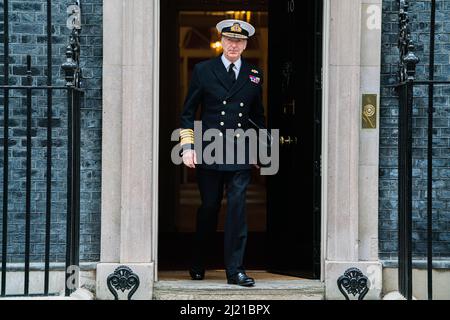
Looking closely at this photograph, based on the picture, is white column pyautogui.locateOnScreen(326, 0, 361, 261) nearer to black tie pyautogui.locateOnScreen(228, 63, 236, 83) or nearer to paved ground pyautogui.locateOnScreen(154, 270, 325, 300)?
paved ground pyautogui.locateOnScreen(154, 270, 325, 300)

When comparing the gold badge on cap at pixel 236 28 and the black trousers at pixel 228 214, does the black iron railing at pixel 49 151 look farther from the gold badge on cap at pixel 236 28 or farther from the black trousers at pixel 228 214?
the gold badge on cap at pixel 236 28

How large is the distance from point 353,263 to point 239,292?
93 centimetres

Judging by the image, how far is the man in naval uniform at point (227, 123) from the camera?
6621 mm

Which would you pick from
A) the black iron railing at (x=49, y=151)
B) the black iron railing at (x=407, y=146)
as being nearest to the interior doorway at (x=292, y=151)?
the black iron railing at (x=407, y=146)

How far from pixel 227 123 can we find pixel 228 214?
0.74 meters

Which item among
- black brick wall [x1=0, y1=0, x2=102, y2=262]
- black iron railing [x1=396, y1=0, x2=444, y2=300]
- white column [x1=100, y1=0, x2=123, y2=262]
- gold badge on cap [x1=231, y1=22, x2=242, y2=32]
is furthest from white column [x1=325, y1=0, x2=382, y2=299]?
black brick wall [x1=0, y1=0, x2=102, y2=262]

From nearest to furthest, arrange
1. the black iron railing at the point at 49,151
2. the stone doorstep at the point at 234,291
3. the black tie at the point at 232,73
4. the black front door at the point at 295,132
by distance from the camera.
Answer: the black iron railing at the point at 49,151 → the stone doorstep at the point at 234,291 → the black tie at the point at 232,73 → the black front door at the point at 295,132

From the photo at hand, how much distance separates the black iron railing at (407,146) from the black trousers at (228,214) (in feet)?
4.10

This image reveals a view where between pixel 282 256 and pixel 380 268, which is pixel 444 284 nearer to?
pixel 380 268

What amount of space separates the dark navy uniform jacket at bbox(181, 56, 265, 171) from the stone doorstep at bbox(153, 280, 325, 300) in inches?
37.8

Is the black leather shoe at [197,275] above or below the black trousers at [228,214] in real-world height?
below

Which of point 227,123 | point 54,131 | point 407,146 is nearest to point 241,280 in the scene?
point 227,123

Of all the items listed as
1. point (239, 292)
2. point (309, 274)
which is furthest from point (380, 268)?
point (239, 292)

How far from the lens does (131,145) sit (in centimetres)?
654
